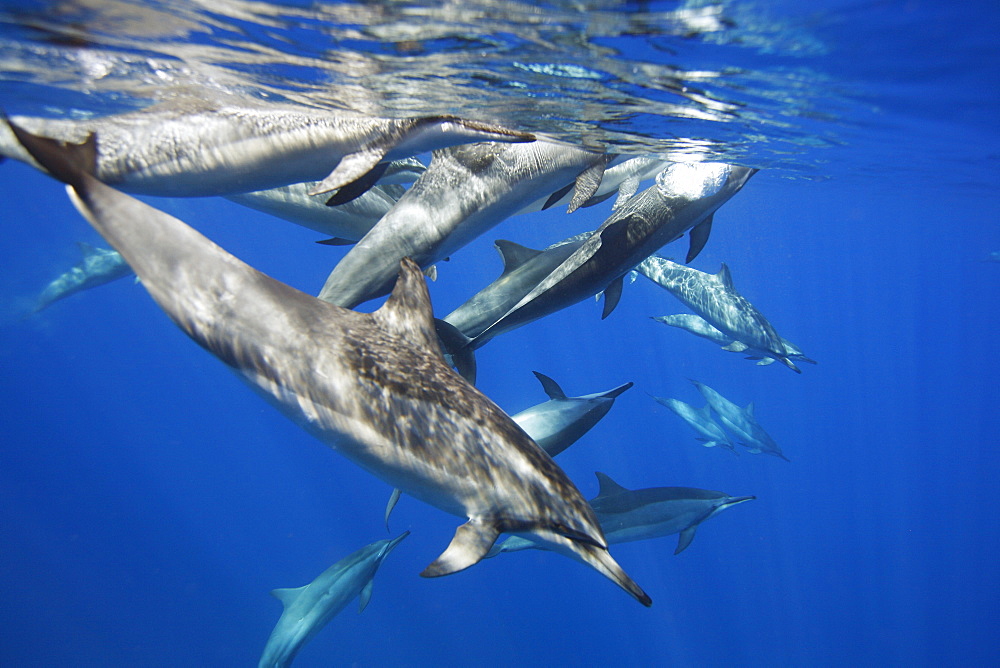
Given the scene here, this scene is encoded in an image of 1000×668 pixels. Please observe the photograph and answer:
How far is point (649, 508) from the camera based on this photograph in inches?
304

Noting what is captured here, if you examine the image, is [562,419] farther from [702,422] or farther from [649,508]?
[702,422]

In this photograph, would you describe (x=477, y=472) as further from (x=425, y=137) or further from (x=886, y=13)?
(x=886, y=13)

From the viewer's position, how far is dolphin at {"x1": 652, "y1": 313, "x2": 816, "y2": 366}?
10.8 m

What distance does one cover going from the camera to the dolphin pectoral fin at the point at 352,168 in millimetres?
3867

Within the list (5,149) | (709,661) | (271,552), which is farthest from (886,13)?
(271,552)

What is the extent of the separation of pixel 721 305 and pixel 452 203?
295 inches

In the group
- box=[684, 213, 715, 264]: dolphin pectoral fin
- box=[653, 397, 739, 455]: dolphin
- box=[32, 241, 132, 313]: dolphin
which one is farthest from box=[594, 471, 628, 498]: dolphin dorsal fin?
box=[32, 241, 132, 313]: dolphin

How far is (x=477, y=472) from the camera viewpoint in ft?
10.1

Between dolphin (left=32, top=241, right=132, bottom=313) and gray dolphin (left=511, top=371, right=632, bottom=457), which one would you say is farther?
dolphin (left=32, top=241, right=132, bottom=313)

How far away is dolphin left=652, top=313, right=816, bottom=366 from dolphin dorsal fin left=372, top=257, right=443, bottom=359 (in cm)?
848

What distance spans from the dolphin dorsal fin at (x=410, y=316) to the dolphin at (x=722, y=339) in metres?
8.48

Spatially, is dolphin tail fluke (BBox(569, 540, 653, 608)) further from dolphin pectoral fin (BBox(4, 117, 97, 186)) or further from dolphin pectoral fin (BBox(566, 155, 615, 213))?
dolphin pectoral fin (BBox(566, 155, 615, 213))

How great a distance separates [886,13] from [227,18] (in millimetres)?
6581

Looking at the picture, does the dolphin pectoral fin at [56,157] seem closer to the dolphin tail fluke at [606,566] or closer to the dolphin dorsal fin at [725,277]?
the dolphin tail fluke at [606,566]
